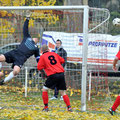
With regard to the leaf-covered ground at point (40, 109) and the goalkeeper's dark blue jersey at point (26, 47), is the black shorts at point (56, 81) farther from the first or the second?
the goalkeeper's dark blue jersey at point (26, 47)

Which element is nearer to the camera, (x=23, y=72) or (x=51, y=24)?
(x=51, y=24)

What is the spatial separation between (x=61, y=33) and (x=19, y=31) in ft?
5.25

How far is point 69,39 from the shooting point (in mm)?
10391

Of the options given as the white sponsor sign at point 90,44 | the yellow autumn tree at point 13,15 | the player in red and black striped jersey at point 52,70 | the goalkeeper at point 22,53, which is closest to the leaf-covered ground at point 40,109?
the player in red and black striped jersey at point 52,70

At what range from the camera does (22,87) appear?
1166 cm

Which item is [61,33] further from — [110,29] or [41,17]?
[110,29]

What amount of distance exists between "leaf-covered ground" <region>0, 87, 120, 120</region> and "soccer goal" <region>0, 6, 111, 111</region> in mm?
464

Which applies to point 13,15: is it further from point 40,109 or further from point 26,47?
point 40,109

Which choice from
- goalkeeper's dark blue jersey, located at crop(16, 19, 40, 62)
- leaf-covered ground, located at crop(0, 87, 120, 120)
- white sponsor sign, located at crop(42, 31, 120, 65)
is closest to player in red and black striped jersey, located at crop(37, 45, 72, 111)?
leaf-covered ground, located at crop(0, 87, 120, 120)

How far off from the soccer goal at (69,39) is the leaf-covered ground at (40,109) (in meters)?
0.46

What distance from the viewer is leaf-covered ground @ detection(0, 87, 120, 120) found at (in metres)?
7.46

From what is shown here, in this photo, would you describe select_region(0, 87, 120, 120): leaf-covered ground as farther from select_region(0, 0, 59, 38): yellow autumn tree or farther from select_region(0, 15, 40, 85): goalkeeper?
select_region(0, 0, 59, 38): yellow autumn tree

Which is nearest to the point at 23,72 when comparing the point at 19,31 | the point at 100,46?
the point at 19,31

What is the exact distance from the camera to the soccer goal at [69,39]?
10.0m
